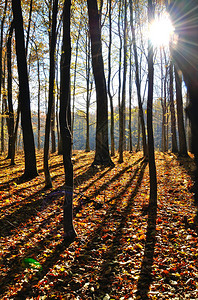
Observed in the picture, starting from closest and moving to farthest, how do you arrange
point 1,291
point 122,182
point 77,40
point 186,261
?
point 1,291
point 186,261
point 122,182
point 77,40

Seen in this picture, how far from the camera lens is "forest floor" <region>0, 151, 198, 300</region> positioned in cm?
313

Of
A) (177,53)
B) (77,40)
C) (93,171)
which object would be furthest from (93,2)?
(177,53)

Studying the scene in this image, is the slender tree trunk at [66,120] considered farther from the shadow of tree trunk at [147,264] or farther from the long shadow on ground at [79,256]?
the shadow of tree trunk at [147,264]

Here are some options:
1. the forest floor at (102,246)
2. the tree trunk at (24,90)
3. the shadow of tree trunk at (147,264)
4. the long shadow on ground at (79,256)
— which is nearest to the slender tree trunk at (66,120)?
the long shadow on ground at (79,256)

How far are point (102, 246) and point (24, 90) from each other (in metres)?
7.53

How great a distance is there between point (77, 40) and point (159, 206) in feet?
55.1

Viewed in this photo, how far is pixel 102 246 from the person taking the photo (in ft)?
13.9

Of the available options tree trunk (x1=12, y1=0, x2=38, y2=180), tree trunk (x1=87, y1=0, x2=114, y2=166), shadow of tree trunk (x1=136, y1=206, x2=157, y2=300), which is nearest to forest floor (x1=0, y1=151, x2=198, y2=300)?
shadow of tree trunk (x1=136, y1=206, x2=157, y2=300)

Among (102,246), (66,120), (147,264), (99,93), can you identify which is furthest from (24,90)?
(147,264)

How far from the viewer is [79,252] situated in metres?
4.09

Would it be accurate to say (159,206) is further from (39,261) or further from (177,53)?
(177,53)

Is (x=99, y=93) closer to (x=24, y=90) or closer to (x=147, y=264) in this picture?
(x=24, y=90)

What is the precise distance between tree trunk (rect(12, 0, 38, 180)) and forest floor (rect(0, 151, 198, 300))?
5.98 ft

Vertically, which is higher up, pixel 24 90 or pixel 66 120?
pixel 24 90
